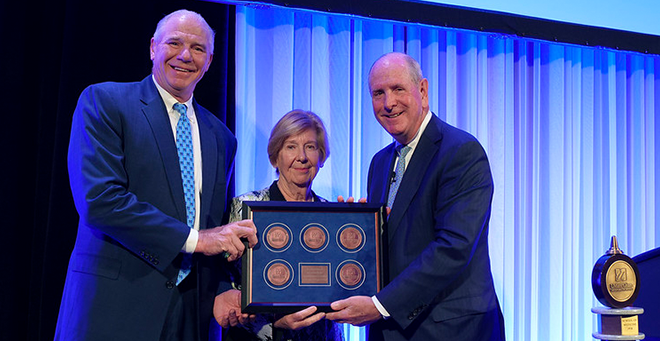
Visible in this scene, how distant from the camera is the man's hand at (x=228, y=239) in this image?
2238 mm

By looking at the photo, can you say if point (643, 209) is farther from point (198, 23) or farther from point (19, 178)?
point (19, 178)

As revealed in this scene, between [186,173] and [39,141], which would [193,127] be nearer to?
[186,173]

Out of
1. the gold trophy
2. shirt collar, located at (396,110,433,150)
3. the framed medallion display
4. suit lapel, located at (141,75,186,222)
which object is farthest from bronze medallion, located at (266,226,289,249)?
the gold trophy

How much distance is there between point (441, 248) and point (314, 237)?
469mm

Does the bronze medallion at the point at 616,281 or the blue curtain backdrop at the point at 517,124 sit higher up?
the blue curtain backdrop at the point at 517,124

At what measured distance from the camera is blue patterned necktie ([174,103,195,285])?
235 centimetres

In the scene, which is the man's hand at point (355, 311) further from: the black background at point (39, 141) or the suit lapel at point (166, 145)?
the black background at point (39, 141)

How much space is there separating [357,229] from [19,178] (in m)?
1.90

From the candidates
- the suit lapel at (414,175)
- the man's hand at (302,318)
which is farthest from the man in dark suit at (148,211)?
the suit lapel at (414,175)

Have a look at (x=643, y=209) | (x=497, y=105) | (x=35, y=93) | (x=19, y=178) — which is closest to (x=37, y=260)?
(x=19, y=178)

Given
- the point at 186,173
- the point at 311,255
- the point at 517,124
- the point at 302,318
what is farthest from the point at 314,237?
the point at 517,124

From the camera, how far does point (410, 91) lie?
2.54 metres

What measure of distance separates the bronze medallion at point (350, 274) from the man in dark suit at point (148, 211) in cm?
35

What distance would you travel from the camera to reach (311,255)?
7.75 ft
